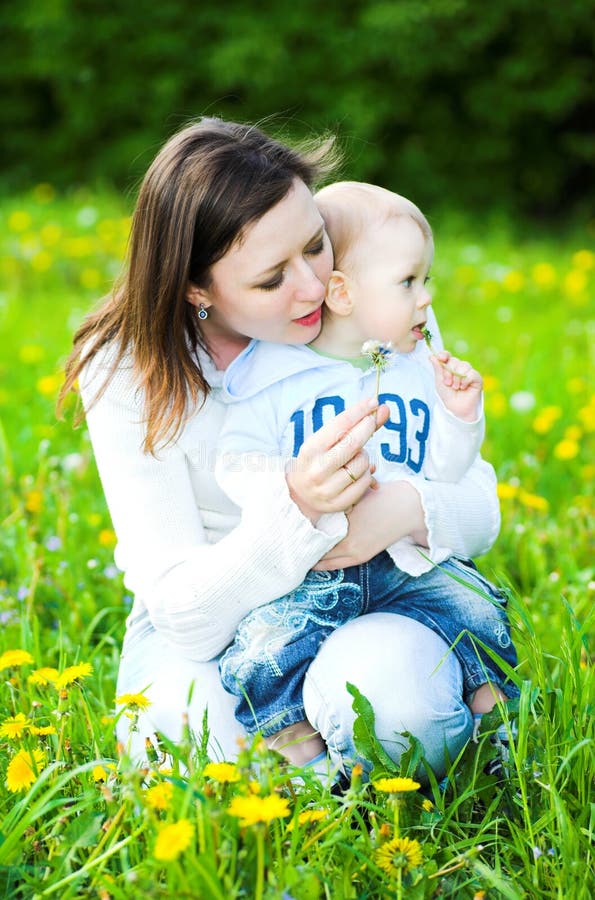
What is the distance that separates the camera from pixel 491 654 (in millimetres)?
1429

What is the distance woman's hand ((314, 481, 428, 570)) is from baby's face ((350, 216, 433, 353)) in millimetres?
242

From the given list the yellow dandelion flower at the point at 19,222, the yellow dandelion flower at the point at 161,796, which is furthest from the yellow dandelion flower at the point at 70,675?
the yellow dandelion flower at the point at 19,222

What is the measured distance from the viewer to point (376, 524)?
1.51 meters

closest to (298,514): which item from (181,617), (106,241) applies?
(181,617)

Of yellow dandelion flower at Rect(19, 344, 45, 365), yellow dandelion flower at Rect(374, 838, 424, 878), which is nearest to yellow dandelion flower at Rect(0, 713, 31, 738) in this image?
yellow dandelion flower at Rect(374, 838, 424, 878)

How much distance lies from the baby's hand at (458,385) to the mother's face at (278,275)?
197 mm

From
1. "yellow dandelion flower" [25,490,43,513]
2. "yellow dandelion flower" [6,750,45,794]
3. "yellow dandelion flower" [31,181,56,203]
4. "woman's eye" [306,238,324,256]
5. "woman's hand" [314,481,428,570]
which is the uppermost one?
"woman's eye" [306,238,324,256]

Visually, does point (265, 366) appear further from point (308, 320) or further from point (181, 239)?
point (181, 239)

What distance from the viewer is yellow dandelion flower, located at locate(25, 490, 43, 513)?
240cm

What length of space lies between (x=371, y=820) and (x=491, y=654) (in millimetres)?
274

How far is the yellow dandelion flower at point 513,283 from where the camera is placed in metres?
4.93

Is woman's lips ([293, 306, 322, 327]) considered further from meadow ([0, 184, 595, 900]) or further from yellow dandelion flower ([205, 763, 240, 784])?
yellow dandelion flower ([205, 763, 240, 784])

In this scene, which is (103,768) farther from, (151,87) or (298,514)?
(151,87)

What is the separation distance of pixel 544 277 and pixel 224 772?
13.5 ft
